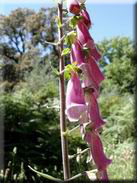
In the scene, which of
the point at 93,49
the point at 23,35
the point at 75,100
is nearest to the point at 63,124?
the point at 75,100

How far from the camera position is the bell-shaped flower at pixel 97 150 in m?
0.66

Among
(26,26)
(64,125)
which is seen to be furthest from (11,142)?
(26,26)

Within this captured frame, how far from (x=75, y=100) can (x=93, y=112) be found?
0.05 meters

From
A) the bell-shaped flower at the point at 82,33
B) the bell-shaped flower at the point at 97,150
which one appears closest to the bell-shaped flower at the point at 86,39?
the bell-shaped flower at the point at 82,33

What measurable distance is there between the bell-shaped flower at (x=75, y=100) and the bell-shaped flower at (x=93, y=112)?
3 centimetres

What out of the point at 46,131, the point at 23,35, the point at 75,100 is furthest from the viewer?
the point at 23,35

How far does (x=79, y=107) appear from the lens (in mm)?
649

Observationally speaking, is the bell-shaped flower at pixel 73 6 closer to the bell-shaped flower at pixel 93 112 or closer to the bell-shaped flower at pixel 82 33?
the bell-shaped flower at pixel 82 33

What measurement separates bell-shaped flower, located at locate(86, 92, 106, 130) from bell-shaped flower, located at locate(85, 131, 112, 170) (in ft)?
0.08

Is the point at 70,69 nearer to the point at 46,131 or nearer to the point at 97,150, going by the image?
the point at 97,150

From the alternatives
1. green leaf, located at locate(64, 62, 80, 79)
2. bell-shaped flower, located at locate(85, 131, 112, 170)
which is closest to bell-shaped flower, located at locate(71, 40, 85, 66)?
green leaf, located at locate(64, 62, 80, 79)

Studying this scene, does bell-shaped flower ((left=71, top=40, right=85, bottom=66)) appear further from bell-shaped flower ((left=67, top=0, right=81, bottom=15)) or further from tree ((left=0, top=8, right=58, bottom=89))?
tree ((left=0, top=8, right=58, bottom=89))

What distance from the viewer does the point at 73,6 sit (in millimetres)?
692

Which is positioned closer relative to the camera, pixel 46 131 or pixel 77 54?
pixel 77 54
